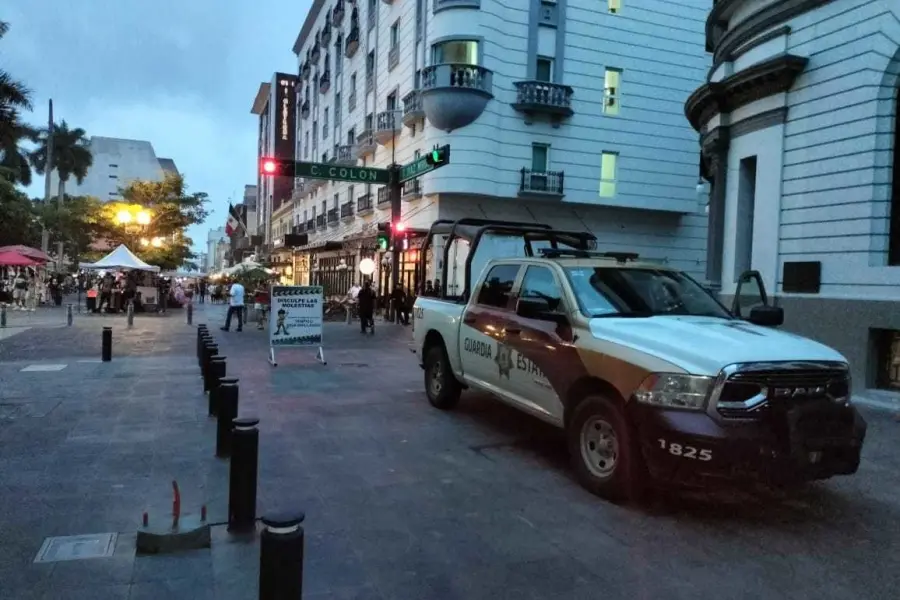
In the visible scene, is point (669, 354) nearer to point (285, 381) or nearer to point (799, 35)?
point (285, 381)

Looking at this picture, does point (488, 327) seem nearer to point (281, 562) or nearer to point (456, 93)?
point (281, 562)

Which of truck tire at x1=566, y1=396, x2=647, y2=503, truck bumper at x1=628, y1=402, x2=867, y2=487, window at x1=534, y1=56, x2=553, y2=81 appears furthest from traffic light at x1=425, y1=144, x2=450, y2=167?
window at x1=534, y1=56, x2=553, y2=81

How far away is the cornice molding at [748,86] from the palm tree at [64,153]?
6010 cm

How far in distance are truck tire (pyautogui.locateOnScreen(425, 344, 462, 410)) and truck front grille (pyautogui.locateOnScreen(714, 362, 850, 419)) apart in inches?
169

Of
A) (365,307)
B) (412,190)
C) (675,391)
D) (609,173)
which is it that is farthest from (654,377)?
(609,173)

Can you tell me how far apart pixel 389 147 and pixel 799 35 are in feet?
69.5

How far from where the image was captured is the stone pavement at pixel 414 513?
391 cm

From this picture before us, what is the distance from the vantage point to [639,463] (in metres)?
5.07

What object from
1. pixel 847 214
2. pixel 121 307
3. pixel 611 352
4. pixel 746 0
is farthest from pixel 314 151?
pixel 611 352

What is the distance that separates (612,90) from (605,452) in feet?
82.8

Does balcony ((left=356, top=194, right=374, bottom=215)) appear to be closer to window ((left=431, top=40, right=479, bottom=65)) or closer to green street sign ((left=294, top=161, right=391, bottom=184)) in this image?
window ((left=431, top=40, right=479, bottom=65))

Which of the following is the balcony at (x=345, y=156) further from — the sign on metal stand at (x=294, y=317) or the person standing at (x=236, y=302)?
the sign on metal stand at (x=294, y=317)

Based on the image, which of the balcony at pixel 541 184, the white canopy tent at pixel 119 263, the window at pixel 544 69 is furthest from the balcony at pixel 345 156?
the window at pixel 544 69

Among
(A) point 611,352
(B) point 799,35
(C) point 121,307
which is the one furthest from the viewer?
(C) point 121,307
